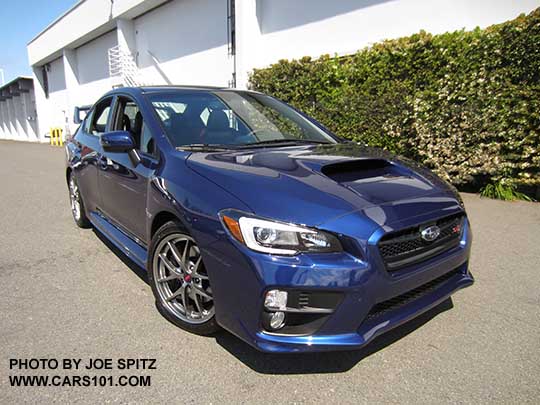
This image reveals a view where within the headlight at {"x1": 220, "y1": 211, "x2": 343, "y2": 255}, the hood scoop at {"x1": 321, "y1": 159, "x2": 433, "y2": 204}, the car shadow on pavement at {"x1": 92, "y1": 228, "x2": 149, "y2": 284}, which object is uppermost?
the hood scoop at {"x1": 321, "y1": 159, "x2": 433, "y2": 204}

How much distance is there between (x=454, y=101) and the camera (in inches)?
243

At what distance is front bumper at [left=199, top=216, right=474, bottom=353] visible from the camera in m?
1.71

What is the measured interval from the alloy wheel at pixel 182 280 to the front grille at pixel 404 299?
3.03 feet

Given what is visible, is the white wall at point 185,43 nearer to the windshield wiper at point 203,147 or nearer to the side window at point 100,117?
the side window at point 100,117

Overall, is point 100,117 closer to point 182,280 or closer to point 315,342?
point 182,280

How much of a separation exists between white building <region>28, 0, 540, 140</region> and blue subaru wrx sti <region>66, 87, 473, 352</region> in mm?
6594

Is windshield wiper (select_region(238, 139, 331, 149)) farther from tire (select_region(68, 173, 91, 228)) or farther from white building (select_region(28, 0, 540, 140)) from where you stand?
white building (select_region(28, 0, 540, 140))

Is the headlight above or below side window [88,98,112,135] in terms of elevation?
below

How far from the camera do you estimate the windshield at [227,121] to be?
2.78 meters

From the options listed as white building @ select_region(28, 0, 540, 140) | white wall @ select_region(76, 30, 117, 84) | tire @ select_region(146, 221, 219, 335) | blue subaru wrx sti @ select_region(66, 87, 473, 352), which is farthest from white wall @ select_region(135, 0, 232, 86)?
tire @ select_region(146, 221, 219, 335)

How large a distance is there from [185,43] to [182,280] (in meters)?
14.5

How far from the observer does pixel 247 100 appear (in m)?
3.46

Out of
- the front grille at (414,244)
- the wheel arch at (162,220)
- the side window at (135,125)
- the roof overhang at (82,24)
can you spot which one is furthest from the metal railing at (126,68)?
the front grille at (414,244)

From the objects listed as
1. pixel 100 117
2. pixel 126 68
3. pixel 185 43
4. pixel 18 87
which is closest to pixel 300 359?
pixel 100 117
